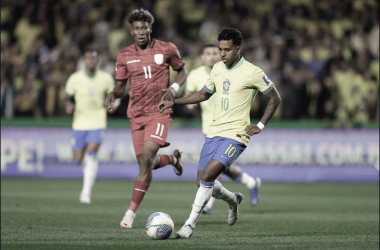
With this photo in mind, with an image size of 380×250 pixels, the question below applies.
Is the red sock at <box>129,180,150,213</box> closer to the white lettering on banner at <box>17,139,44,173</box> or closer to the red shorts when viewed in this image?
the red shorts

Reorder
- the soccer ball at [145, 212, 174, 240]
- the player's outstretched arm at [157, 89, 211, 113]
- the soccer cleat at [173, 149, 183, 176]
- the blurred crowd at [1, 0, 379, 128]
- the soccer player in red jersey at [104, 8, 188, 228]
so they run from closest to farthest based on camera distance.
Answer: the soccer ball at [145, 212, 174, 240] < the player's outstretched arm at [157, 89, 211, 113] < the soccer player in red jersey at [104, 8, 188, 228] < the soccer cleat at [173, 149, 183, 176] < the blurred crowd at [1, 0, 379, 128]

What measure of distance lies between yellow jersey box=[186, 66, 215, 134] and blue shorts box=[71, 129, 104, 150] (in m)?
2.65

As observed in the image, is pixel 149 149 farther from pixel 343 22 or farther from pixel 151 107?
pixel 343 22

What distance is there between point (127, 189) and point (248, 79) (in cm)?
906

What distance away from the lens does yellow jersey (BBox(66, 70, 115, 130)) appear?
14492 millimetres

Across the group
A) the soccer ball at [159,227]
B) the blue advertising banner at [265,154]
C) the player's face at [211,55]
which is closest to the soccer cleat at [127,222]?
the soccer ball at [159,227]

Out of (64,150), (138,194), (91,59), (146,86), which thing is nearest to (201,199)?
(138,194)

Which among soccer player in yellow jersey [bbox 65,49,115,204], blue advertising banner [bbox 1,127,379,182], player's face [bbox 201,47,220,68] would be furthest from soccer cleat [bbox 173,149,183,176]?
blue advertising banner [bbox 1,127,379,182]

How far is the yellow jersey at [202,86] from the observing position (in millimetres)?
12344

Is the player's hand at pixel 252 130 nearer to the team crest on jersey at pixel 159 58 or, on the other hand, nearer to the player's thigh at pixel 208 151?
the player's thigh at pixel 208 151

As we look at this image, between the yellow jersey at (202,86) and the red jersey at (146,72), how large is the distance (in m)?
2.16

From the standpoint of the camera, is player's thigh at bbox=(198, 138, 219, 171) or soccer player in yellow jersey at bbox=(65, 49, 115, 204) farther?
soccer player in yellow jersey at bbox=(65, 49, 115, 204)

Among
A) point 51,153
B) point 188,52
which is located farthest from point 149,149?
point 188,52

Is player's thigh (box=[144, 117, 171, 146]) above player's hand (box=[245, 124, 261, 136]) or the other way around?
the other way around
